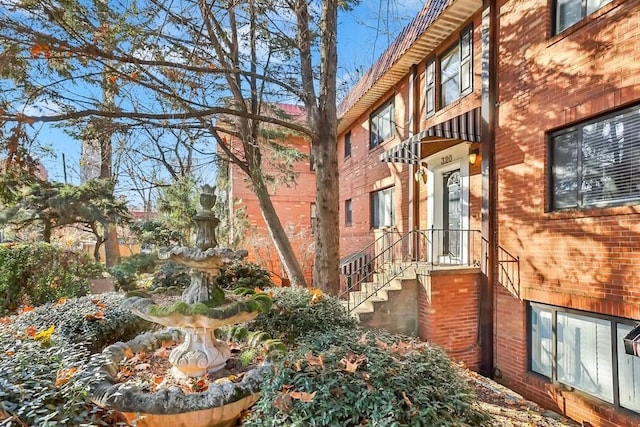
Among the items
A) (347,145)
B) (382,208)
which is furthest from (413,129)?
(347,145)

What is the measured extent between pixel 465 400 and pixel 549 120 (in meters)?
5.12

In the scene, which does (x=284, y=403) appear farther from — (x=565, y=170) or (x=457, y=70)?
(x=457, y=70)

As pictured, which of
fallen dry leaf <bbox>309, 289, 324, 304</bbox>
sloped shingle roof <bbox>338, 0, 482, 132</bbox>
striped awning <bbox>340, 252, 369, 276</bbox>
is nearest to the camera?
fallen dry leaf <bbox>309, 289, 324, 304</bbox>

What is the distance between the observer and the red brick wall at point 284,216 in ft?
53.9

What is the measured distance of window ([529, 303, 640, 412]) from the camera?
4988 millimetres

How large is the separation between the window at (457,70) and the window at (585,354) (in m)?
5.00

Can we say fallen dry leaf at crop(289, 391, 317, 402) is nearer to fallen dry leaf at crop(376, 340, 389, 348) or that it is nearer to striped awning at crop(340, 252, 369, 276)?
fallen dry leaf at crop(376, 340, 389, 348)

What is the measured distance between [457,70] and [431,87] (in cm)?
95

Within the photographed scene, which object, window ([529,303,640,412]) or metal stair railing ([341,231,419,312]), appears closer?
window ([529,303,640,412])

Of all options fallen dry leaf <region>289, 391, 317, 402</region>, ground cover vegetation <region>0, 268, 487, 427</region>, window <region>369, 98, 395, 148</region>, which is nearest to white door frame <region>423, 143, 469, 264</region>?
window <region>369, 98, 395, 148</region>

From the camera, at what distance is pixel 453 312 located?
7234 millimetres

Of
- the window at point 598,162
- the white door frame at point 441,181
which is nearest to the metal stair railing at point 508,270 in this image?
the white door frame at point 441,181

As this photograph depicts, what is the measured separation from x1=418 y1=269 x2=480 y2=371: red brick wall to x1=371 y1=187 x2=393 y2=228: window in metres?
4.52

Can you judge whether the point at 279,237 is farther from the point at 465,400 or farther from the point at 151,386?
the point at 465,400
